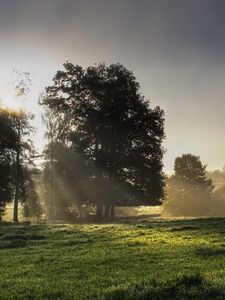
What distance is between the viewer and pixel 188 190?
4459 inches

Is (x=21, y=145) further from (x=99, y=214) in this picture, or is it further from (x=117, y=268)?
(x=117, y=268)

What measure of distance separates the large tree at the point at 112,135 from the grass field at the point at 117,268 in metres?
36.6

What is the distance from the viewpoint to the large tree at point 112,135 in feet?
223

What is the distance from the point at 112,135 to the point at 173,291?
54237 mm

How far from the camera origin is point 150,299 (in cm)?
1361

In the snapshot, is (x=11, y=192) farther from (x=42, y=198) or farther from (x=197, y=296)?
(x=197, y=296)

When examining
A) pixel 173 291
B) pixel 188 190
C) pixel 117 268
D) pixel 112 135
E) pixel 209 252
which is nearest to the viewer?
pixel 173 291

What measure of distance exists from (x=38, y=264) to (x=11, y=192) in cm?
5878

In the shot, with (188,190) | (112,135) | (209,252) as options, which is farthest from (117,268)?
(188,190)

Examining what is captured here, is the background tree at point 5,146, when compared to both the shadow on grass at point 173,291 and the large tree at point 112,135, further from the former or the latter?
the shadow on grass at point 173,291

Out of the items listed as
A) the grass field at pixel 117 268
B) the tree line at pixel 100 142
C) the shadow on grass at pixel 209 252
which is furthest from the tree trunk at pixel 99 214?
the shadow on grass at pixel 209 252

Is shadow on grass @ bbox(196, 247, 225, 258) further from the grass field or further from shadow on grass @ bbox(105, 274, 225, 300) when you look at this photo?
shadow on grass @ bbox(105, 274, 225, 300)

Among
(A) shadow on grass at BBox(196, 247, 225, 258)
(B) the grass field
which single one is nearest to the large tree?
(B) the grass field

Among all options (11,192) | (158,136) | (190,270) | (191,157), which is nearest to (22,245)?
(190,270)
